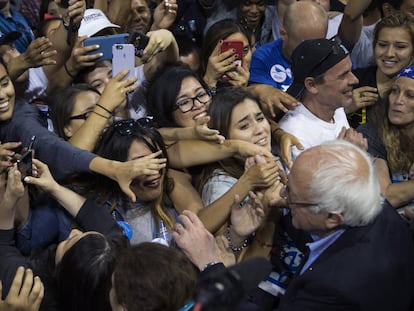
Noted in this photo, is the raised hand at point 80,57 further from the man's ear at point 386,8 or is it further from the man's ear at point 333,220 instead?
the man's ear at point 386,8

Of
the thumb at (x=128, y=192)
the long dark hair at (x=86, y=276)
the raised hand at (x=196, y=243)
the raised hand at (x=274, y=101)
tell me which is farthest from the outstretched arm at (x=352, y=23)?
the long dark hair at (x=86, y=276)

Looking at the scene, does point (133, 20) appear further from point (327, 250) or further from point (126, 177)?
point (327, 250)

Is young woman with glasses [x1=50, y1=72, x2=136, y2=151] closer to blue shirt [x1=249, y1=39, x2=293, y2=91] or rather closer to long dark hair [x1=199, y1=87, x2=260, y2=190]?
long dark hair [x1=199, y1=87, x2=260, y2=190]

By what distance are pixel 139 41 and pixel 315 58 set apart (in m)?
0.84

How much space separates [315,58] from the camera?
10.7ft

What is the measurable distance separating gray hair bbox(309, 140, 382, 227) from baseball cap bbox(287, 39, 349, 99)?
3.92 ft

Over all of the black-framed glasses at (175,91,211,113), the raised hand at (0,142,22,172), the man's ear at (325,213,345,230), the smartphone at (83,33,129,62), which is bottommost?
the black-framed glasses at (175,91,211,113)

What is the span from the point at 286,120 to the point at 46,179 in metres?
1.21

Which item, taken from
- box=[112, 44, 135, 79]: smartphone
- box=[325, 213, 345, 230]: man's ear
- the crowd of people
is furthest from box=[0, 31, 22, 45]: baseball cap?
box=[325, 213, 345, 230]: man's ear

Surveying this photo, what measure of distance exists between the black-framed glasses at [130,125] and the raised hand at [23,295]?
91 centimetres

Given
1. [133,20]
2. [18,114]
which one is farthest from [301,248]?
[133,20]

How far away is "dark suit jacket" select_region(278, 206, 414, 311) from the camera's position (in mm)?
1986

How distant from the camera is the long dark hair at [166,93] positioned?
3.30m

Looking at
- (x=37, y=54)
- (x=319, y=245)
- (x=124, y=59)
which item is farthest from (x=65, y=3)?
(x=319, y=245)
